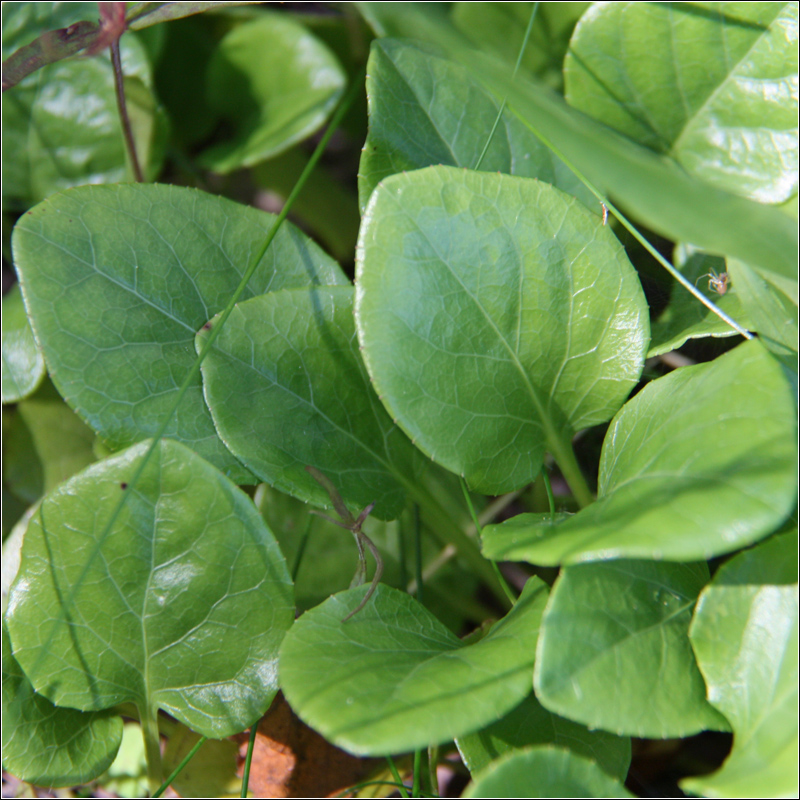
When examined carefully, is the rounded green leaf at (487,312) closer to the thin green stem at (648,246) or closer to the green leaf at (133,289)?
the thin green stem at (648,246)

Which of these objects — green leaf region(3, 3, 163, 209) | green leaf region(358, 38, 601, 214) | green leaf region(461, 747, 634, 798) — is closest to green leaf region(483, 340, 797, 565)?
green leaf region(461, 747, 634, 798)

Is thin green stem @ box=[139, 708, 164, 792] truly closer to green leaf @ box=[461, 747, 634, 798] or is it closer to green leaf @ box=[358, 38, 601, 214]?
green leaf @ box=[461, 747, 634, 798]

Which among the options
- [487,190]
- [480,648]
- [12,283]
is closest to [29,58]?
[12,283]

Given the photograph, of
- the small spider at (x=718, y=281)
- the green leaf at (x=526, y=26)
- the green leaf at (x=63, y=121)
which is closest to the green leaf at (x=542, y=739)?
the small spider at (x=718, y=281)

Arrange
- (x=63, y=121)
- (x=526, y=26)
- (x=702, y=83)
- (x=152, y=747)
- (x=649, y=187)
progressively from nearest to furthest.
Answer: (x=649, y=187), (x=152, y=747), (x=702, y=83), (x=526, y=26), (x=63, y=121)

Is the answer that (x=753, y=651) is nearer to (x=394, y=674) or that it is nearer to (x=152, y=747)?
(x=394, y=674)

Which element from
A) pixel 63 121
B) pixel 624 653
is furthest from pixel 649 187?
pixel 63 121
